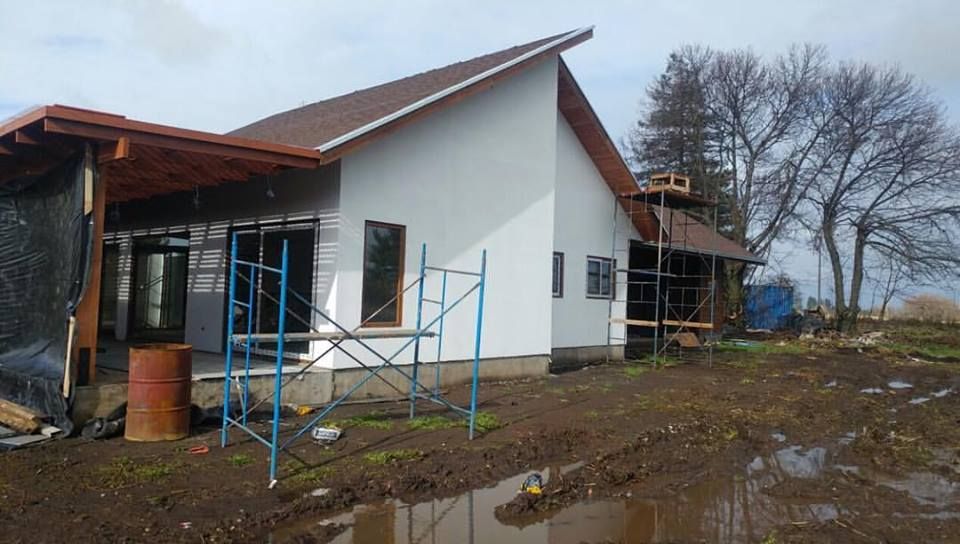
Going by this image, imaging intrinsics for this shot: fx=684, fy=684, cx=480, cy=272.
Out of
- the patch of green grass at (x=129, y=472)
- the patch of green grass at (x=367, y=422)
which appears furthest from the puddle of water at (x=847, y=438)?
the patch of green grass at (x=129, y=472)

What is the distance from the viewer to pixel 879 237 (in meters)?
30.2

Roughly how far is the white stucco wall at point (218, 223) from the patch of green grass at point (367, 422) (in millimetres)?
1787

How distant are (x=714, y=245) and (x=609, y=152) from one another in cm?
677

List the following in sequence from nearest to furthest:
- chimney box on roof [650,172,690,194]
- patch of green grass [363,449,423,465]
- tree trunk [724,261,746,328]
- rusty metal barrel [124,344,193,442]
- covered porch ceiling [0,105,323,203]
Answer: patch of green grass [363,449,423,465] → covered porch ceiling [0,105,323,203] → rusty metal barrel [124,344,193,442] → chimney box on roof [650,172,690,194] → tree trunk [724,261,746,328]

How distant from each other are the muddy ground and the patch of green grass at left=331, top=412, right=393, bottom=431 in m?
0.04

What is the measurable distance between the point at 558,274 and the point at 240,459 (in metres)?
9.95

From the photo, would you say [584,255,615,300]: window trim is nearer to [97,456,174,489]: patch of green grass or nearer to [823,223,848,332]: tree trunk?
[97,456,174,489]: patch of green grass

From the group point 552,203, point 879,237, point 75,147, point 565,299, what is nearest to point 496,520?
point 75,147

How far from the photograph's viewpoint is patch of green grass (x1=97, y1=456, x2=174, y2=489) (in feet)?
19.2

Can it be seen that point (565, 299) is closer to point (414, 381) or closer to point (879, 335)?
point (414, 381)

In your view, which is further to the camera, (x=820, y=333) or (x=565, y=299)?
(x=820, y=333)

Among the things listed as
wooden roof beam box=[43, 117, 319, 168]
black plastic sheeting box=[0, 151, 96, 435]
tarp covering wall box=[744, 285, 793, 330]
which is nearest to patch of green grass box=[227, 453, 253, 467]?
black plastic sheeting box=[0, 151, 96, 435]

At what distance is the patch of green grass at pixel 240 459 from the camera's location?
6.50 metres

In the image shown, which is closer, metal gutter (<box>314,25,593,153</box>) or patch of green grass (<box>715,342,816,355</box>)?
metal gutter (<box>314,25,593,153</box>)
